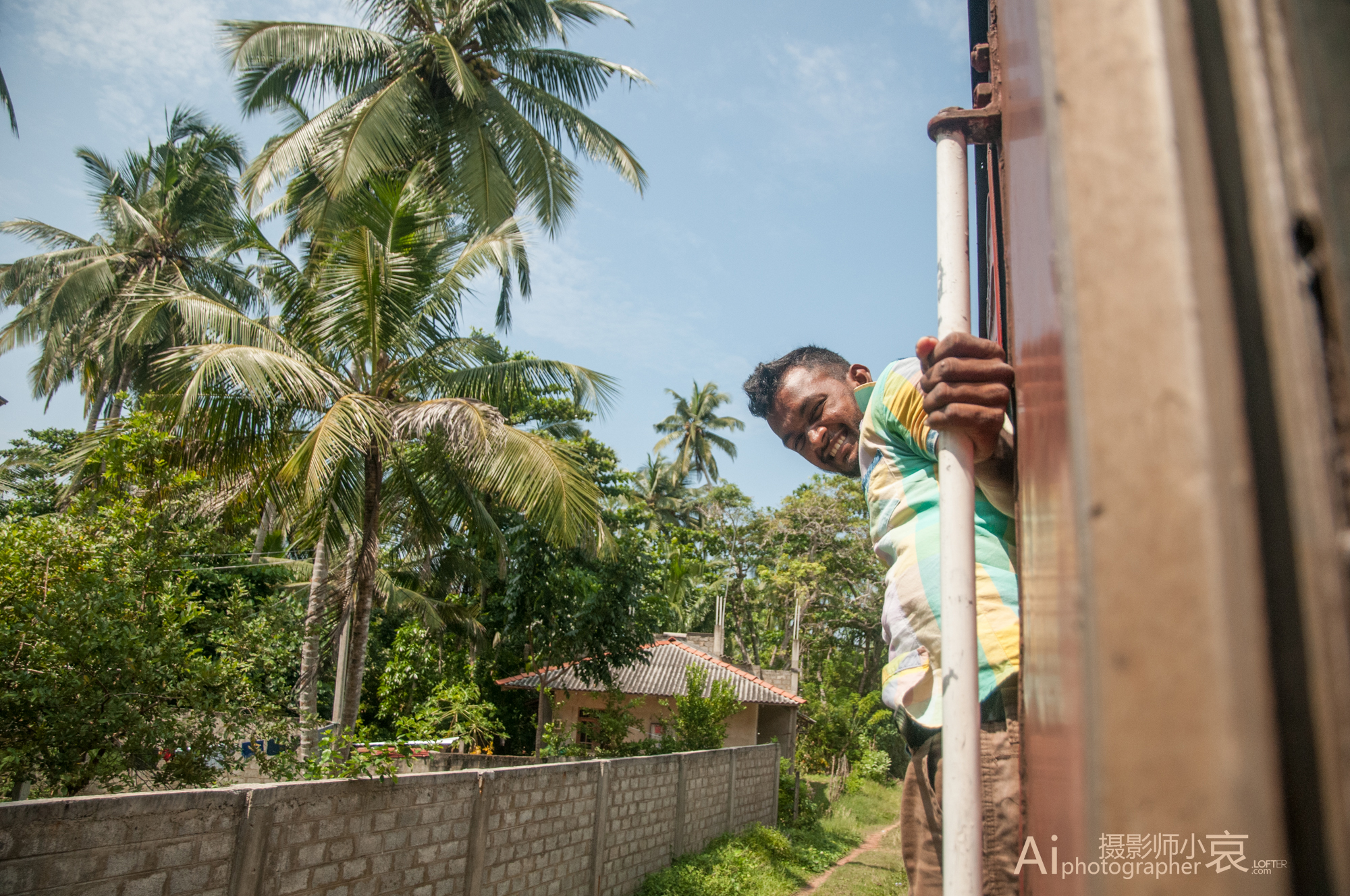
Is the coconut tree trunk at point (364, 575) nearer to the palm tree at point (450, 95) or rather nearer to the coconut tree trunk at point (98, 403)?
the palm tree at point (450, 95)

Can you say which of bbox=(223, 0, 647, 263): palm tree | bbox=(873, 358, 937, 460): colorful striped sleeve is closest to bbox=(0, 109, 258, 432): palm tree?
bbox=(223, 0, 647, 263): palm tree

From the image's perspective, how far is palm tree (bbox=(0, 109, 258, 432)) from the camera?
56.5 feet

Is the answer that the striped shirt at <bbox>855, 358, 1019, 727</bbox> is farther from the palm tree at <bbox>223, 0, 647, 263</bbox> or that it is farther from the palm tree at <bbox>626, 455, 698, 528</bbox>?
the palm tree at <bbox>626, 455, 698, 528</bbox>

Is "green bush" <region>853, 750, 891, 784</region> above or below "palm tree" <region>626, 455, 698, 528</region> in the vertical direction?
below

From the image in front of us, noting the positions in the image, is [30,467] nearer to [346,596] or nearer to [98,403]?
[98,403]

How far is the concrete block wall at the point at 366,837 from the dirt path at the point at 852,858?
2675mm

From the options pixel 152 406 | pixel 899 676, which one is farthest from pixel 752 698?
pixel 899 676

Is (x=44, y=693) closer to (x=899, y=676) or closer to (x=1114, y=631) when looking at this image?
(x=899, y=676)

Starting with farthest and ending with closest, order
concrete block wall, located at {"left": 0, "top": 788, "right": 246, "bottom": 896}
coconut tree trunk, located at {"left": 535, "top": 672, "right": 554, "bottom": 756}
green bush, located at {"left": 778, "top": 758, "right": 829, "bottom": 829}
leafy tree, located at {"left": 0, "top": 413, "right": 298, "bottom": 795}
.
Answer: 1. green bush, located at {"left": 778, "top": 758, "right": 829, "bottom": 829}
2. coconut tree trunk, located at {"left": 535, "top": 672, "right": 554, "bottom": 756}
3. leafy tree, located at {"left": 0, "top": 413, "right": 298, "bottom": 795}
4. concrete block wall, located at {"left": 0, "top": 788, "right": 246, "bottom": 896}

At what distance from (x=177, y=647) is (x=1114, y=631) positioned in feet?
19.3

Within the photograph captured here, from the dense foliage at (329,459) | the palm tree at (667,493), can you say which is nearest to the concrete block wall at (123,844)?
the dense foliage at (329,459)

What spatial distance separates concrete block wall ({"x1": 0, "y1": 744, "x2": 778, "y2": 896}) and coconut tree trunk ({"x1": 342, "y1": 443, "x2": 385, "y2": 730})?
7.20 feet

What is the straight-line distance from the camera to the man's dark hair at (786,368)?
2.11 metres

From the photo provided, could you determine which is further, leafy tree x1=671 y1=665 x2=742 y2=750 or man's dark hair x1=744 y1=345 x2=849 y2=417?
leafy tree x1=671 y1=665 x2=742 y2=750
